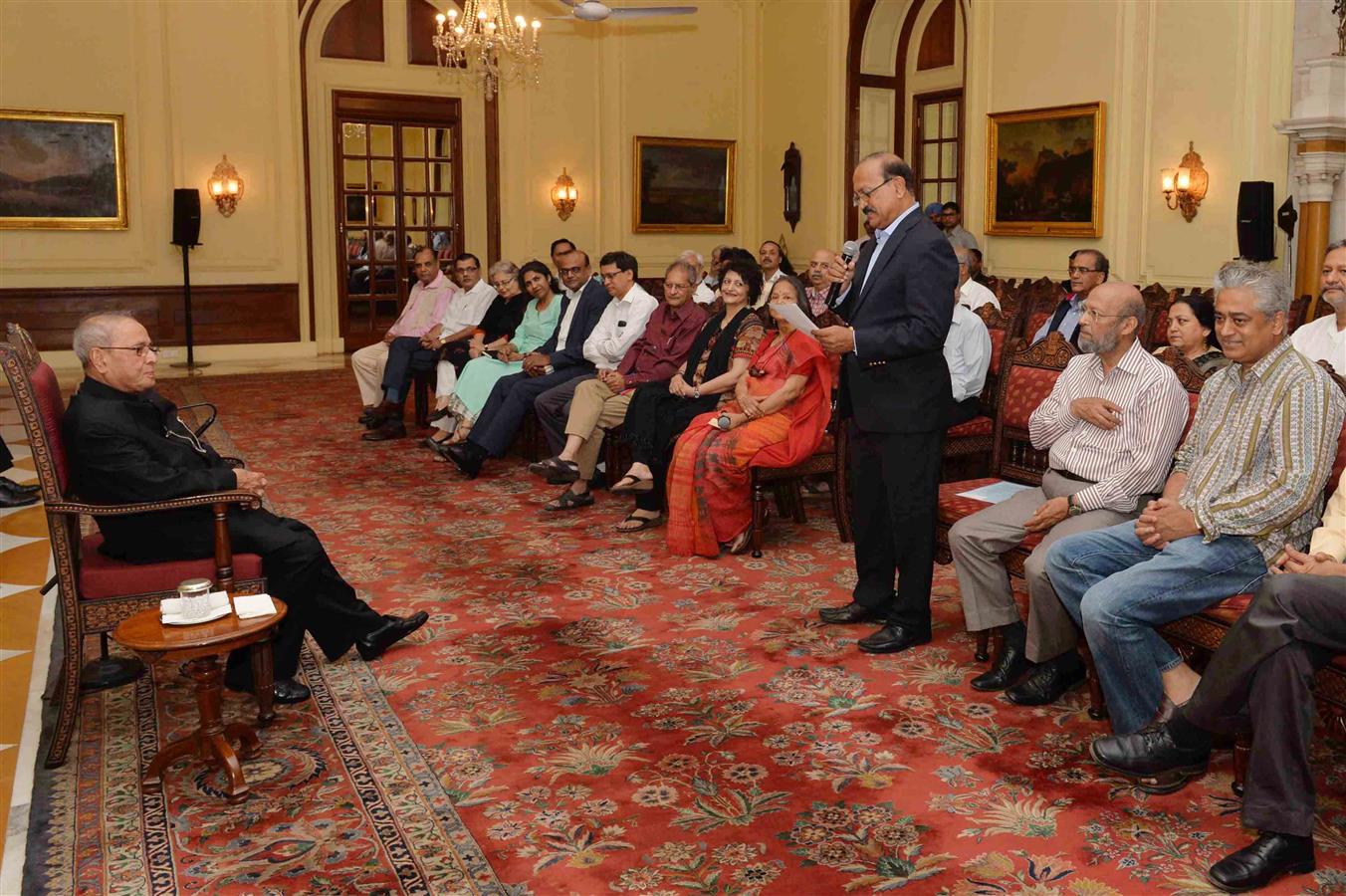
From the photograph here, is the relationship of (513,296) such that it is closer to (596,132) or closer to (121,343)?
(121,343)

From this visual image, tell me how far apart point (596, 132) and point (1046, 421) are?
12.3m

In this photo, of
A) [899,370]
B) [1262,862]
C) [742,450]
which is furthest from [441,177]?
[1262,862]

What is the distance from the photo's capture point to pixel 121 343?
Answer: 3.85 meters

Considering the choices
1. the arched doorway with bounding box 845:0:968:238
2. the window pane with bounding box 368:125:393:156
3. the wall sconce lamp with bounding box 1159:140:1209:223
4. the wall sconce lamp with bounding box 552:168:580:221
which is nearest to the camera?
the wall sconce lamp with bounding box 1159:140:1209:223

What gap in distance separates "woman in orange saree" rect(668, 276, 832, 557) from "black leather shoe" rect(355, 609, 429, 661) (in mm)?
1641

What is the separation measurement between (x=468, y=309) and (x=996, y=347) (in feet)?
14.3

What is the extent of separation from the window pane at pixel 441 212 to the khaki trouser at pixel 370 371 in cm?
642

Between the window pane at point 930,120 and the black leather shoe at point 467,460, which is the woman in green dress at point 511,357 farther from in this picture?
the window pane at point 930,120

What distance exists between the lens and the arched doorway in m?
14.3

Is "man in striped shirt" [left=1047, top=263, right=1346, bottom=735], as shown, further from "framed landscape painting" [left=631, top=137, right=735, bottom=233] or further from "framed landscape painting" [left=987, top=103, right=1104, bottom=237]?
"framed landscape painting" [left=631, top=137, right=735, bottom=233]

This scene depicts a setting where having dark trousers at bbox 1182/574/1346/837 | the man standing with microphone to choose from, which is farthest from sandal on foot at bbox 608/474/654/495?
dark trousers at bbox 1182/574/1346/837

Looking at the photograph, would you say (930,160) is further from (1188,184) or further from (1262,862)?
(1262,862)

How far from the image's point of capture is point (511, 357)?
8352mm

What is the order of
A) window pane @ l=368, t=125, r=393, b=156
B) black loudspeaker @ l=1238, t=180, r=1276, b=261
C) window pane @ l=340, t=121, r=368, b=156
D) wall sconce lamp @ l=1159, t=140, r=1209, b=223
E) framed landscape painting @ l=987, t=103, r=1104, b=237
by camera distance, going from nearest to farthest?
black loudspeaker @ l=1238, t=180, r=1276, b=261 < wall sconce lamp @ l=1159, t=140, r=1209, b=223 < framed landscape painting @ l=987, t=103, r=1104, b=237 < window pane @ l=340, t=121, r=368, b=156 < window pane @ l=368, t=125, r=393, b=156
